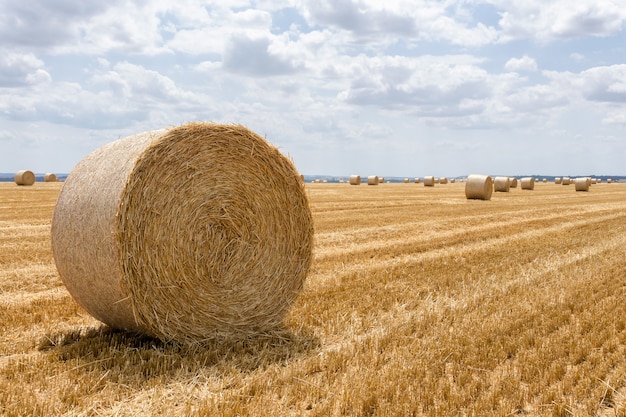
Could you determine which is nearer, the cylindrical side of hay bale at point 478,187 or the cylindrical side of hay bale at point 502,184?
the cylindrical side of hay bale at point 478,187

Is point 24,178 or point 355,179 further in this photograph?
point 355,179

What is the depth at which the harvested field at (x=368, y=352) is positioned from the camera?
401 centimetres

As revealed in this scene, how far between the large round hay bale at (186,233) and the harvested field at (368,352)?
0.35 metres

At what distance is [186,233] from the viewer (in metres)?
5.59


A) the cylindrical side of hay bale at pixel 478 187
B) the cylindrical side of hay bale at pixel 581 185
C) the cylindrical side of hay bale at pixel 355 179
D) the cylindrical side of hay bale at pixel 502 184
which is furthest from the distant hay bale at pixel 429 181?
the cylindrical side of hay bale at pixel 478 187

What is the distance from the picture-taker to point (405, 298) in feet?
23.0

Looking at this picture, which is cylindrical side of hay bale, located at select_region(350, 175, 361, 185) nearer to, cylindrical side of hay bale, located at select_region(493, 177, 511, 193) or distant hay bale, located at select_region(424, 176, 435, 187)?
distant hay bale, located at select_region(424, 176, 435, 187)

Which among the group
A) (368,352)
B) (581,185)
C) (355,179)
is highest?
(355,179)

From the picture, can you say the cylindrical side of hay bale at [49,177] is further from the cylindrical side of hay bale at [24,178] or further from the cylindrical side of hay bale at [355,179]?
the cylindrical side of hay bale at [355,179]

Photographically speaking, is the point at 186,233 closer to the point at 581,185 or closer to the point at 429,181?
the point at 581,185

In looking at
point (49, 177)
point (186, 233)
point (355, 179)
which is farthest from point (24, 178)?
point (186, 233)

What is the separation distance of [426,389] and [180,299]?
8.05 ft

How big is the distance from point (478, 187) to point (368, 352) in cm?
2147

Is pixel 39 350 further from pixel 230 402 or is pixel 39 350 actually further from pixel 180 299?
pixel 230 402
